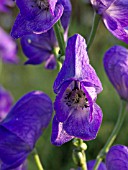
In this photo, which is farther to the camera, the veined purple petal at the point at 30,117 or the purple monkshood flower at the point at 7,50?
the purple monkshood flower at the point at 7,50

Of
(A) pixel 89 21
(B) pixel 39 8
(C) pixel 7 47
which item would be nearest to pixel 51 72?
(C) pixel 7 47

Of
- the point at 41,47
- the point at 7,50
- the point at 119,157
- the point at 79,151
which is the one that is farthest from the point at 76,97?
the point at 7,50

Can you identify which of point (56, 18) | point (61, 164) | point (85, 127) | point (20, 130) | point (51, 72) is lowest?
point (61, 164)

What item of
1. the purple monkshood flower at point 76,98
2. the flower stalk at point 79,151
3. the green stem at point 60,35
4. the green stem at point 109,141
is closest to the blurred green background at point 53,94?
the green stem at point 109,141

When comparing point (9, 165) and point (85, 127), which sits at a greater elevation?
point (85, 127)

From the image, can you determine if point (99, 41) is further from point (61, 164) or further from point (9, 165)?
point (9, 165)

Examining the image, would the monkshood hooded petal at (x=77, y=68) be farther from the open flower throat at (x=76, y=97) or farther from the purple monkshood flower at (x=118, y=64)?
the purple monkshood flower at (x=118, y=64)

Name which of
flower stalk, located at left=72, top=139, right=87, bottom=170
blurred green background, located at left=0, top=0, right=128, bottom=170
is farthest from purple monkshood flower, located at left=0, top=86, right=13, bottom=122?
flower stalk, located at left=72, top=139, right=87, bottom=170

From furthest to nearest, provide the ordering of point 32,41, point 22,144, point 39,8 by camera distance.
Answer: point 32,41, point 22,144, point 39,8
